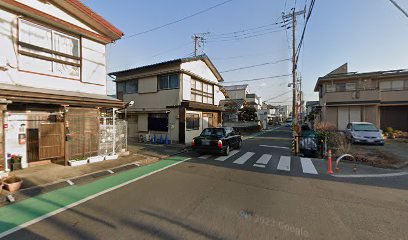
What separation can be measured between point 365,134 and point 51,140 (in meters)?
19.2

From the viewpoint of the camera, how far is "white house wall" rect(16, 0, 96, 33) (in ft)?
24.5

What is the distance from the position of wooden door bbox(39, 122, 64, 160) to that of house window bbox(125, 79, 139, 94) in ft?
32.6

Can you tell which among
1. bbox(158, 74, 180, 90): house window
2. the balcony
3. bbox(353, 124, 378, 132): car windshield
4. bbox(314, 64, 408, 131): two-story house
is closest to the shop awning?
bbox(158, 74, 180, 90): house window

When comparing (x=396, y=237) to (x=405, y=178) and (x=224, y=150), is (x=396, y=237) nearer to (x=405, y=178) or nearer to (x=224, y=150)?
(x=405, y=178)

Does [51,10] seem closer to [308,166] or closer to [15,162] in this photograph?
[15,162]

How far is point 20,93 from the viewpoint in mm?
6223

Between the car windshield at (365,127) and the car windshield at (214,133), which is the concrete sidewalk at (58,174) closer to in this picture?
the car windshield at (214,133)

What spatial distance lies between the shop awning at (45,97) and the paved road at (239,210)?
4.55 metres

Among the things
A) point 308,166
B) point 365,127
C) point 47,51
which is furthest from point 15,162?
point 365,127

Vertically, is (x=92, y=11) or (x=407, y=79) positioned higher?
(x=92, y=11)

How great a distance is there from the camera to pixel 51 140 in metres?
7.66

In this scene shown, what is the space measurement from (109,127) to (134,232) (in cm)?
763

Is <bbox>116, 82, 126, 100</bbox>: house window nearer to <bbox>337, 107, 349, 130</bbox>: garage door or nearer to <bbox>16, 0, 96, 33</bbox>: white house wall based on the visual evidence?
<bbox>16, 0, 96, 33</bbox>: white house wall

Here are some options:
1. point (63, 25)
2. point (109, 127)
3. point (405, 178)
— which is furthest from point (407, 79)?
point (63, 25)
